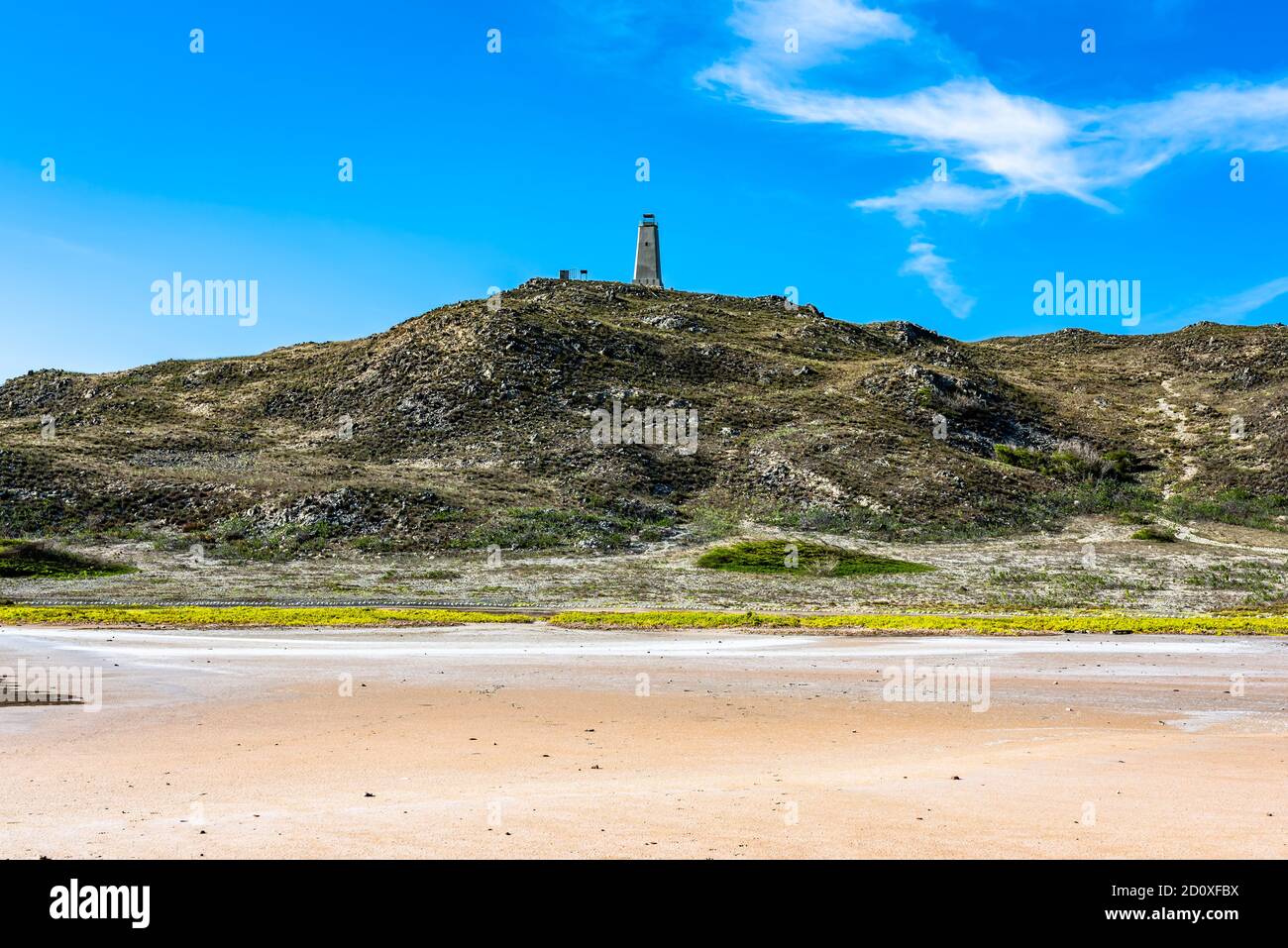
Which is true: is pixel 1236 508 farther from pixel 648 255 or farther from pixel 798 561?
pixel 648 255

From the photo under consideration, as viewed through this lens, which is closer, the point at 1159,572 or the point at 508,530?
the point at 1159,572

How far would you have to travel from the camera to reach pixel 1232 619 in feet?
118

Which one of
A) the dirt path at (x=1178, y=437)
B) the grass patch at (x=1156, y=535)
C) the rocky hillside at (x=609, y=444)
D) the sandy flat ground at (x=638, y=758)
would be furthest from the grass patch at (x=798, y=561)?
the dirt path at (x=1178, y=437)

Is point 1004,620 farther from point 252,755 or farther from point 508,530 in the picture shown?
point 508,530

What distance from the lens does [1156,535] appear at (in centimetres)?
6369

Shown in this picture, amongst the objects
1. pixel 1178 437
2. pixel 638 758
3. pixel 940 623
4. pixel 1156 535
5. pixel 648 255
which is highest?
pixel 648 255

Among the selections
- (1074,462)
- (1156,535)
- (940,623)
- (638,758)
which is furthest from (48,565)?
(1074,462)

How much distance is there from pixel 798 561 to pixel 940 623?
20.4m

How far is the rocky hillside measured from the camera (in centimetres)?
6538

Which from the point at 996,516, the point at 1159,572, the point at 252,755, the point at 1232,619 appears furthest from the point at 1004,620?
the point at 996,516

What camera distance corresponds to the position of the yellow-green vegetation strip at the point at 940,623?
109 ft

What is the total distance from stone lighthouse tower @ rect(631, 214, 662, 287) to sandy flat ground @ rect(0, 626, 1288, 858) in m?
125

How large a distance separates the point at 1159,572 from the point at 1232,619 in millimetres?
16104
